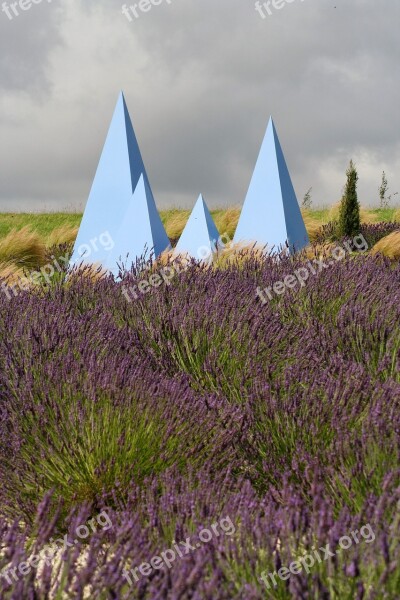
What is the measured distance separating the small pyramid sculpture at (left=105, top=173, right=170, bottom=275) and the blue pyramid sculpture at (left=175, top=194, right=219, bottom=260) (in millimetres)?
310

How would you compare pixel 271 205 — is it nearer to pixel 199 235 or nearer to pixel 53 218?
pixel 199 235

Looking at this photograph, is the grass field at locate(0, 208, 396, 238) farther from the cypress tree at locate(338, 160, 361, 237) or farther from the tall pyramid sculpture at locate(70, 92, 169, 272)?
the tall pyramid sculpture at locate(70, 92, 169, 272)

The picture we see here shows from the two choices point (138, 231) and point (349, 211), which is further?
point (349, 211)

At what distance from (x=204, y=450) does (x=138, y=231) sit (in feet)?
21.5

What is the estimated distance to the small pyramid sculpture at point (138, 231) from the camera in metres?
8.91

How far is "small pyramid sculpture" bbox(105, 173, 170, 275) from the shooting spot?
8.91 m

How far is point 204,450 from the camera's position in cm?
269

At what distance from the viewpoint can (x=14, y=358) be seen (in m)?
3.38

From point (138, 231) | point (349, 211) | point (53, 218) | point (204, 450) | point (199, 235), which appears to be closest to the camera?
point (204, 450)

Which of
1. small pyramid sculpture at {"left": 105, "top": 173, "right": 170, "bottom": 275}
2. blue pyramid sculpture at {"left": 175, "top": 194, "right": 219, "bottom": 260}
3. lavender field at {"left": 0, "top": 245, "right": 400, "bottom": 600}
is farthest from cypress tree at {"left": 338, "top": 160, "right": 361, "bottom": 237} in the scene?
lavender field at {"left": 0, "top": 245, "right": 400, "bottom": 600}

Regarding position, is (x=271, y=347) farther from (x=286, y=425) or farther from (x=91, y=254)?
(x=91, y=254)

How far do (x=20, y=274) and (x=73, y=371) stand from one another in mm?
6132

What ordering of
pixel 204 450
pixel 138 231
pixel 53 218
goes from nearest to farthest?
1. pixel 204 450
2. pixel 138 231
3. pixel 53 218

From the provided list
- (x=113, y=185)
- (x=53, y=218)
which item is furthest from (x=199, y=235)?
(x=53, y=218)
